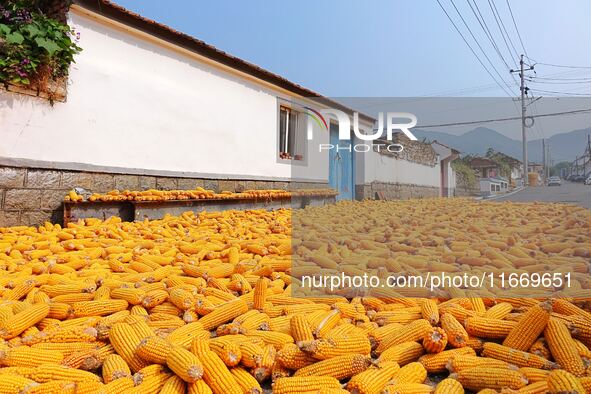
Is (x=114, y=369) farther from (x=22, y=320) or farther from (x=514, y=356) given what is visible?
(x=514, y=356)

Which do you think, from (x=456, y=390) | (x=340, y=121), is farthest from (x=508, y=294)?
(x=340, y=121)

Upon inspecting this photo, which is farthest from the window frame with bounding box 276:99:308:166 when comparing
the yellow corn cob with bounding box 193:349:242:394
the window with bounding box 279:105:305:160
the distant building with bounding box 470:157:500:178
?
the yellow corn cob with bounding box 193:349:242:394

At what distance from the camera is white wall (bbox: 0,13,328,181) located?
5.74 metres

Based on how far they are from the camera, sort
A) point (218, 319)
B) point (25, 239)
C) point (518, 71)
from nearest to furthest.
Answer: point (218, 319), point (25, 239), point (518, 71)

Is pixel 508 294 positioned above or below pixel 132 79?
below

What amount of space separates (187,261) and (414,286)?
2127mm

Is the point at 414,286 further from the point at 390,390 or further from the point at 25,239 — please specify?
the point at 25,239

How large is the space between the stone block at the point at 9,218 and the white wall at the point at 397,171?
10.7 m

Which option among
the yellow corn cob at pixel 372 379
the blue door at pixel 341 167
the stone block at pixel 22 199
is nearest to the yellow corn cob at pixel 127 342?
the yellow corn cob at pixel 372 379

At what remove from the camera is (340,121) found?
12.7 metres

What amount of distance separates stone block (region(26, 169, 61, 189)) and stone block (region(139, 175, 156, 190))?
1.42 metres

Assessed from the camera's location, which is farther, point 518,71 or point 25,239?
point 518,71

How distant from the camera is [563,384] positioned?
1.47 metres

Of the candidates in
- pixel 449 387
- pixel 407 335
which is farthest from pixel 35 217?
pixel 449 387
